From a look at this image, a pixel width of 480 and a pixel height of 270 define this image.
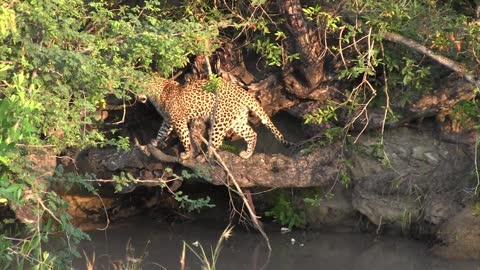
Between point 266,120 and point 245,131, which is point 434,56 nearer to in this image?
point 266,120

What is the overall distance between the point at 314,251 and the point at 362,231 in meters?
0.78

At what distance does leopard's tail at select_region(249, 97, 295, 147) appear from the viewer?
29.1 feet

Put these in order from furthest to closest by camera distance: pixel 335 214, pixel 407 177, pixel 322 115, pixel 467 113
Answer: pixel 335 214
pixel 407 177
pixel 467 113
pixel 322 115

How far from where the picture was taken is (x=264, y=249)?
27.3 feet

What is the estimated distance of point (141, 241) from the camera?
28.2 ft

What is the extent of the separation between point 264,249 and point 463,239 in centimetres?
196

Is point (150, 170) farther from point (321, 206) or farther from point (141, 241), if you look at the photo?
point (321, 206)

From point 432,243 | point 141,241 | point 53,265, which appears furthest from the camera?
point 141,241

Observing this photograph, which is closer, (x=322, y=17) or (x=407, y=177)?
(x=322, y=17)

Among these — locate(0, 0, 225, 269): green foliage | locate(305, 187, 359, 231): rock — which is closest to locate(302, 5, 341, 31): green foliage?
locate(0, 0, 225, 269): green foliage

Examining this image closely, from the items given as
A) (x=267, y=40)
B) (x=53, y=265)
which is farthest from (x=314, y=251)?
(x=53, y=265)

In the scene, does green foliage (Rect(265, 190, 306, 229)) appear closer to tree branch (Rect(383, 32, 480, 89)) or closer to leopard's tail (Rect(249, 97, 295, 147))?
leopard's tail (Rect(249, 97, 295, 147))

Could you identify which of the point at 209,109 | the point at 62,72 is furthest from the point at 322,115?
the point at 62,72

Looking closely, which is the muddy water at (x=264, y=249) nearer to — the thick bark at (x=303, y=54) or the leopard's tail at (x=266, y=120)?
the leopard's tail at (x=266, y=120)
